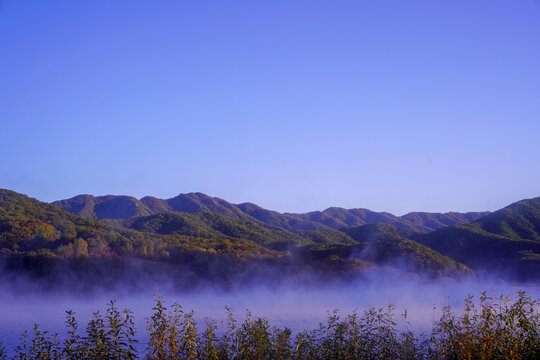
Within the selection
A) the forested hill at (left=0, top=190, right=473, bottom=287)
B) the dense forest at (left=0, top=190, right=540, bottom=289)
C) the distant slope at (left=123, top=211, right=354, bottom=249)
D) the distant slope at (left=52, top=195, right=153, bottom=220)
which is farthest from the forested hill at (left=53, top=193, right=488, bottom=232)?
the forested hill at (left=0, top=190, right=473, bottom=287)

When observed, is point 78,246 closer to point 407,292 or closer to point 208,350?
point 407,292

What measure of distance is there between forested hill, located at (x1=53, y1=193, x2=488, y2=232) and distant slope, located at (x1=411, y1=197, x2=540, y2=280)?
51708mm

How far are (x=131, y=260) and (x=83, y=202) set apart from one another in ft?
276

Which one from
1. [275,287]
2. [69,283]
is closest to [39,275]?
[69,283]

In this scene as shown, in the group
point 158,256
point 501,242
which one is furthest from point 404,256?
point 158,256

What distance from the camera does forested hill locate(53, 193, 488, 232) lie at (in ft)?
412

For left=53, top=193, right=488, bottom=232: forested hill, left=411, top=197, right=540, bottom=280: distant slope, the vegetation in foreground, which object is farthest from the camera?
left=53, top=193, right=488, bottom=232: forested hill

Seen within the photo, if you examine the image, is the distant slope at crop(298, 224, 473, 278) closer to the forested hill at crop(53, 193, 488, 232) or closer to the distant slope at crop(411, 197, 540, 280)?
the distant slope at crop(411, 197, 540, 280)

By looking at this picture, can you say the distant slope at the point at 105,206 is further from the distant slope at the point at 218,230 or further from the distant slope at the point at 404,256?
the distant slope at the point at 404,256

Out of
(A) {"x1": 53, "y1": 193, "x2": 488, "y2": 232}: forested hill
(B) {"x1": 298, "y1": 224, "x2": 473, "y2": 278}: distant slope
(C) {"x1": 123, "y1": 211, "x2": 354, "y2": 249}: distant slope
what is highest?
(A) {"x1": 53, "y1": 193, "x2": 488, "y2": 232}: forested hill

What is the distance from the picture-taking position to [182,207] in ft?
465

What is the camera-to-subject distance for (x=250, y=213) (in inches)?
5768

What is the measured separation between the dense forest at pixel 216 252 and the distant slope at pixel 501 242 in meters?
0.14

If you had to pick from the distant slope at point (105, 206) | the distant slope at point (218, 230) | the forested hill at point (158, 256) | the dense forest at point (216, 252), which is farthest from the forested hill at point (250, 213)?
the forested hill at point (158, 256)
